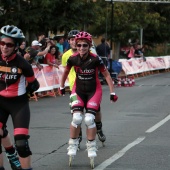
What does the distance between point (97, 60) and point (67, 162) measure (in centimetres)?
156

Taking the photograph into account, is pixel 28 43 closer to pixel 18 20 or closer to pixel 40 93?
pixel 18 20

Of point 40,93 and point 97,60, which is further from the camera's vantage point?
point 40,93


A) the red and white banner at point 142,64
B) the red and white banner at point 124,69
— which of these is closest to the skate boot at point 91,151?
the red and white banner at point 124,69

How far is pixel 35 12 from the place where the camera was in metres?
27.0

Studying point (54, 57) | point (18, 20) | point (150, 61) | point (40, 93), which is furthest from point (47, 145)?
point (150, 61)

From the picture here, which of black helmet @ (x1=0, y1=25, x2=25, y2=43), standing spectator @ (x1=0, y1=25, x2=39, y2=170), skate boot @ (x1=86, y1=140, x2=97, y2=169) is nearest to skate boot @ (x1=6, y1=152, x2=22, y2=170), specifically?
standing spectator @ (x1=0, y1=25, x2=39, y2=170)

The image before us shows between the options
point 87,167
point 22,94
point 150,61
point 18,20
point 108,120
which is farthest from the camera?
point 150,61

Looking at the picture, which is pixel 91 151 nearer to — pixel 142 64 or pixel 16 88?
pixel 16 88

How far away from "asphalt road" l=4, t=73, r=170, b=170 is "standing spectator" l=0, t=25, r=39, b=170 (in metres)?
1.55

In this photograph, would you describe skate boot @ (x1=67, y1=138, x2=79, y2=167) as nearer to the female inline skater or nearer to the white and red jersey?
the female inline skater

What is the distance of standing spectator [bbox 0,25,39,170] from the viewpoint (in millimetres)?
7148

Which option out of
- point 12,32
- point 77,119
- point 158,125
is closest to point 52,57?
point 158,125

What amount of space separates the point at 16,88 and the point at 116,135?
15.5 feet

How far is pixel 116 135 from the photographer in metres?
11.8
